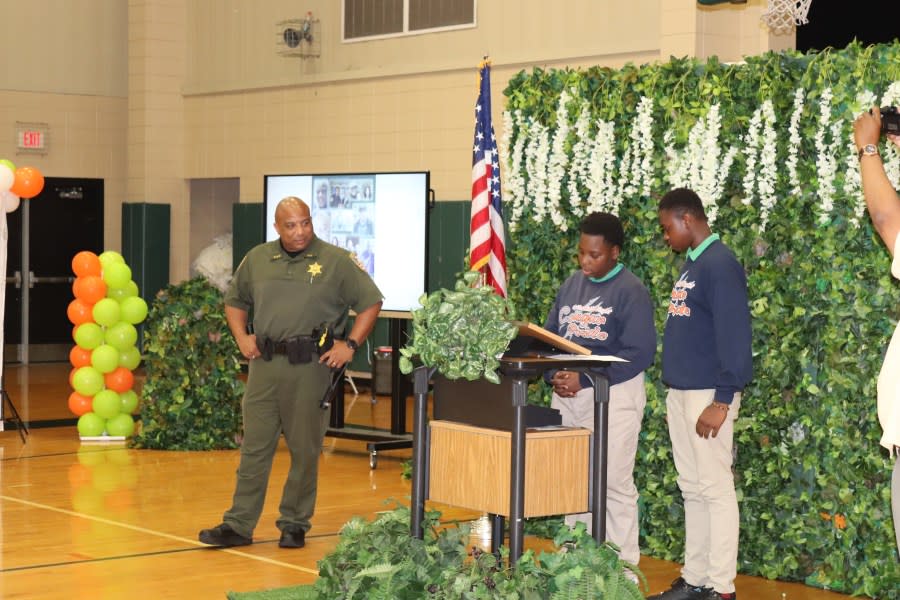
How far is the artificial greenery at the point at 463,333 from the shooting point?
187 inches

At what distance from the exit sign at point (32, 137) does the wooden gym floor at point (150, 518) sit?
5992 millimetres

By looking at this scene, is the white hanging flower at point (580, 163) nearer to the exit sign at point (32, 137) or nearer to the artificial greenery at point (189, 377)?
the artificial greenery at point (189, 377)

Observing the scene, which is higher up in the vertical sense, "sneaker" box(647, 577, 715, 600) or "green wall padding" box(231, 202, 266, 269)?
"green wall padding" box(231, 202, 266, 269)

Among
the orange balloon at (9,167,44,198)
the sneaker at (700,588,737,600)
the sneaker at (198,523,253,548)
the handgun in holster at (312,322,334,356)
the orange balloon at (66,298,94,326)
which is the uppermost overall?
the orange balloon at (9,167,44,198)

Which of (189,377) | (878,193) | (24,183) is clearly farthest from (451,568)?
(24,183)

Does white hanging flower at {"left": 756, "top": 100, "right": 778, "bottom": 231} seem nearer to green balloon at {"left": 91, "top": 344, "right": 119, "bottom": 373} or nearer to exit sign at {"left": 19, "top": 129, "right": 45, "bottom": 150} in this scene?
green balloon at {"left": 91, "top": 344, "right": 119, "bottom": 373}

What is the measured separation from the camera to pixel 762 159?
6.33 meters

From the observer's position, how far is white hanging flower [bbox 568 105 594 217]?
7098 mm

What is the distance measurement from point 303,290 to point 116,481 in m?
2.82

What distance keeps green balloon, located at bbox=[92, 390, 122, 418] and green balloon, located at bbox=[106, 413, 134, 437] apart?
0.05 metres

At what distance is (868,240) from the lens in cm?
603

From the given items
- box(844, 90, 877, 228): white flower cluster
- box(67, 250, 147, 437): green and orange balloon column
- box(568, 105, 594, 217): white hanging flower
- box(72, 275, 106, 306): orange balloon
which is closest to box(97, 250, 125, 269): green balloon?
box(67, 250, 147, 437): green and orange balloon column

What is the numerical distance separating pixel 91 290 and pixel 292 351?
4429 mm

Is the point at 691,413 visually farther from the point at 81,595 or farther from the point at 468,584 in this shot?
the point at 81,595
